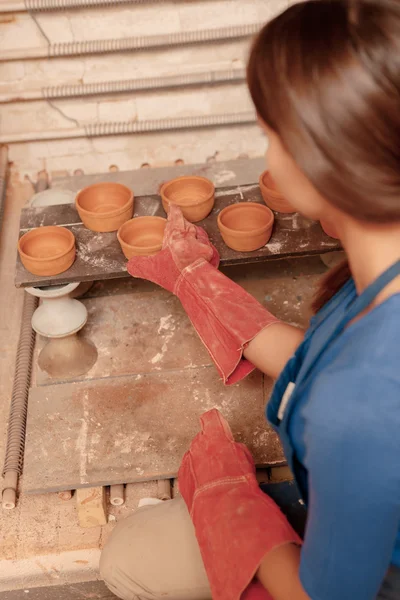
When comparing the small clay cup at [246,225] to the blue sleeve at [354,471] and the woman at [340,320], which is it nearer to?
the woman at [340,320]

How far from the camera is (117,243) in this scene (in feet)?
8.11

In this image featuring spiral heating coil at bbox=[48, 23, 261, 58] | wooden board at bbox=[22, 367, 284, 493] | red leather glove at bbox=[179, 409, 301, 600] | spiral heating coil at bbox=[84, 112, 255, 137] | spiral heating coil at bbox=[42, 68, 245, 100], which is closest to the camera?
red leather glove at bbox=[179, 409, 301, 600]

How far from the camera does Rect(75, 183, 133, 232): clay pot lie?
247 cm

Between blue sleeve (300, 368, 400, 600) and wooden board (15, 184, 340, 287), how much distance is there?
4.43 ft

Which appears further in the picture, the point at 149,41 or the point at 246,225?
the point at 149,41

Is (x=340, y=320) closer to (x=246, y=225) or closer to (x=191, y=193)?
(x=246, y=225)

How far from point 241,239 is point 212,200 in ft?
0.94

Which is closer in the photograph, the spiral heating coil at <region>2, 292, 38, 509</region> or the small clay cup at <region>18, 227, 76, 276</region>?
the spiral heating coil at <region>2, 292, 38, 509</region>

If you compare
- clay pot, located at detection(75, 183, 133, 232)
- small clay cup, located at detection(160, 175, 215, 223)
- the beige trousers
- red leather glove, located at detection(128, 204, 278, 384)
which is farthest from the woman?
clay pot, located at detection(75, 183, 133, 232)

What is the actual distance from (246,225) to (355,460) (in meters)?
1.63

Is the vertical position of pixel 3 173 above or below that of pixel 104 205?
below

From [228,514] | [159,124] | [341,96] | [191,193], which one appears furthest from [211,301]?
[159,124]

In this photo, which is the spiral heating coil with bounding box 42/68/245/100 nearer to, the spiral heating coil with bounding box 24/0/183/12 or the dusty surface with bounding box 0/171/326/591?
the spiral heating coil with bounding box 24/0/183/12

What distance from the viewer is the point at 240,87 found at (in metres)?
3.39
